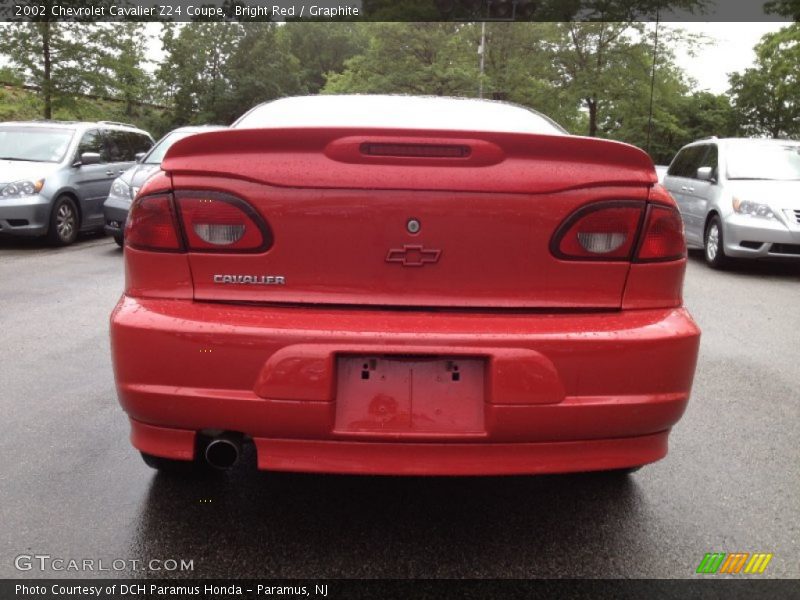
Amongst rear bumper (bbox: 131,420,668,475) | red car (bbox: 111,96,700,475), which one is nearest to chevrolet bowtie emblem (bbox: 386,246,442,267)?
red car (bbox: 111,96,700,475)

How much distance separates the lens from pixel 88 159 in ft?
35.6

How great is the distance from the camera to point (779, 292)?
8.15 metres

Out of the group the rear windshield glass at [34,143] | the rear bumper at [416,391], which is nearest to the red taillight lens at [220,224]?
the rear bumper at [416,391]

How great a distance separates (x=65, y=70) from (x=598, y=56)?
20.2 meters

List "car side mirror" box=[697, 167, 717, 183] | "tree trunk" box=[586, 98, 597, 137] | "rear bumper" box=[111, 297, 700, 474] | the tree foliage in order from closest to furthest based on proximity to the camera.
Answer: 1. "rear bumper" box=[111, 297, 700, 474]
2. "car side mirror" box=[697, 167, 717, 183]
3. the tree foliage
4. "tree trunk" box=[586, 98, 597, 137]

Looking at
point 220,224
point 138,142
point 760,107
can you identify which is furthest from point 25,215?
point 760,107

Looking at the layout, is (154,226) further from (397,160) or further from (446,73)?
(446,73)

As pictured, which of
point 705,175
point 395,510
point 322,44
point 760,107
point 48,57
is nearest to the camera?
point 395,510

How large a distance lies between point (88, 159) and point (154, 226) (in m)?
9.20

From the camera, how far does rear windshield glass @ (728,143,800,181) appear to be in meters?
9.87

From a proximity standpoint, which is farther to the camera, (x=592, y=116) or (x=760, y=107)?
(x=760, y=107)

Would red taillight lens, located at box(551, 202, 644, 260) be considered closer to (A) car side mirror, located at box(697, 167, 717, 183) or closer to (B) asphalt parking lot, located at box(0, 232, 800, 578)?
(B) asphalt parking lot, located at box(0, 232, 800, 578)

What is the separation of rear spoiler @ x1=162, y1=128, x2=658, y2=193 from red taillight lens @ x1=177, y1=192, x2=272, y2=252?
0.28 ft

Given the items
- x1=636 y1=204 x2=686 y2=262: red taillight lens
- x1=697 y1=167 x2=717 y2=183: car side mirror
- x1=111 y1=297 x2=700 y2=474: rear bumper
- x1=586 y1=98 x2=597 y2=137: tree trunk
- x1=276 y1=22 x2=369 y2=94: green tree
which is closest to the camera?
x1=111 y1=297 x2=700 y2=474: rear bumper
